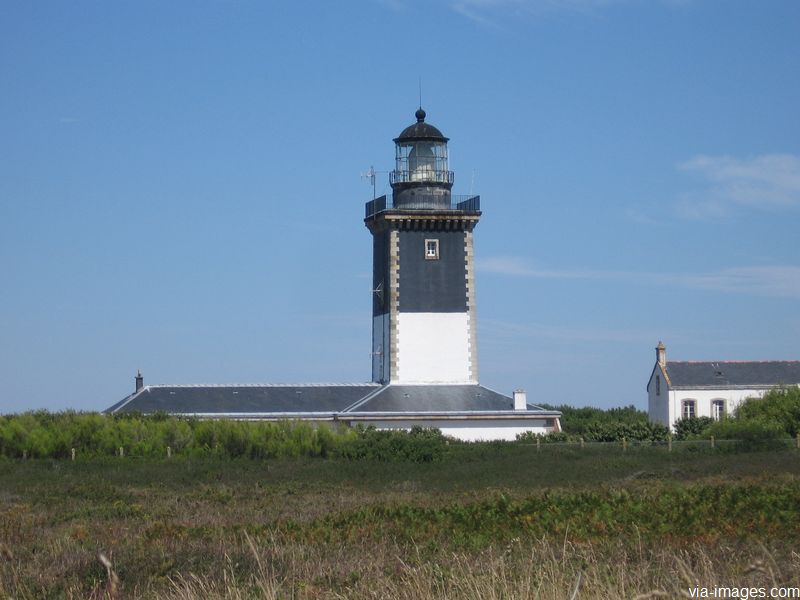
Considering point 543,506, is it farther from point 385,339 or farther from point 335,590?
point 385,339

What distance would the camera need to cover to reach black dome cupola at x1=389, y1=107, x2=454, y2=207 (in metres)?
44.9

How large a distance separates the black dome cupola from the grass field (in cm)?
1645

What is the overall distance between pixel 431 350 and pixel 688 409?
550 inches

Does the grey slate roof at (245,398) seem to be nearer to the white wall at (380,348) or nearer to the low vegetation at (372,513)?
the white wall at (380,348)

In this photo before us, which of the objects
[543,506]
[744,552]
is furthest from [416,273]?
[744,552]

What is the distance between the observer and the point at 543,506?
16.8 meters

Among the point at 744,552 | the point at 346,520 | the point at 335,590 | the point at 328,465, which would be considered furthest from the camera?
the point at 328,465

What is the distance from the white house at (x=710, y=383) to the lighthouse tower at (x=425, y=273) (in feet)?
A: 40.0

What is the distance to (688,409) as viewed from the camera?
52.4 meters

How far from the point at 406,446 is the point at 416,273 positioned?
417 inches

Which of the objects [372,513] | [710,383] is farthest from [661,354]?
[372,513]

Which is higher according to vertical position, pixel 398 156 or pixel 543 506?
pixel 398 156

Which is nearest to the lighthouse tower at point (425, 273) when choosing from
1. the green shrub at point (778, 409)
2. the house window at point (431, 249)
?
the house window at point (431, 249)

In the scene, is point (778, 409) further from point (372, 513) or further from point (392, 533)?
point (392, 533)
